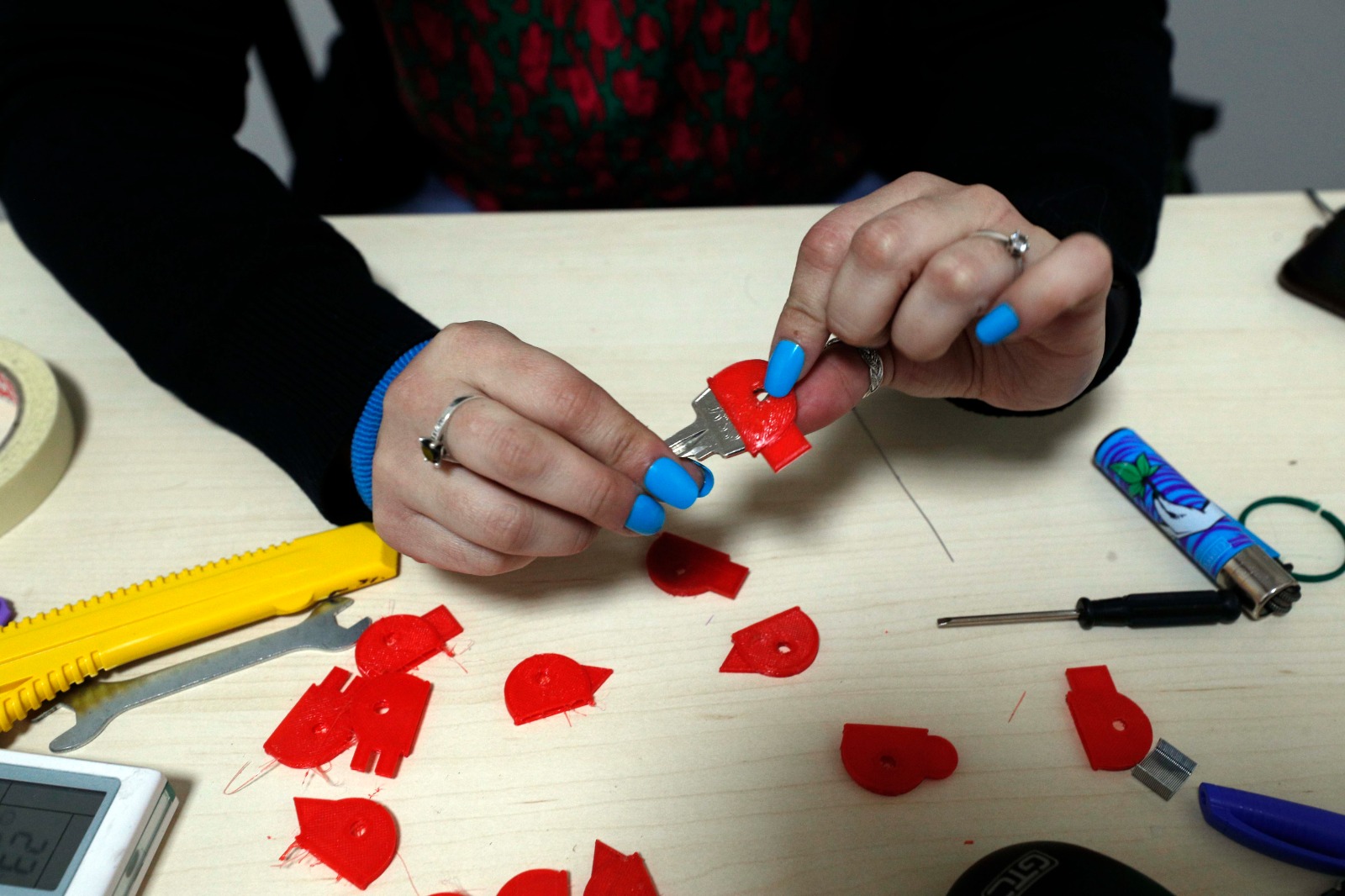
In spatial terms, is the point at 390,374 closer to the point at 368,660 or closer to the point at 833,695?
the point at 368,660

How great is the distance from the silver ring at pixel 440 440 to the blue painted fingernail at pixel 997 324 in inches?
14.3

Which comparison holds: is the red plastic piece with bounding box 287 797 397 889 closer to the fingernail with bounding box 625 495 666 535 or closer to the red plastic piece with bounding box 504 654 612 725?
the red plastic piece with bounding box 504 654 612 725

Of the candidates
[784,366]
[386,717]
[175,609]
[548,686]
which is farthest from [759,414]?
[175,609]

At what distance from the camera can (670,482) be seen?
62cm

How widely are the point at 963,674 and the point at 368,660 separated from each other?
477 mm

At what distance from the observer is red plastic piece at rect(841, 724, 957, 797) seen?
1.89 ft

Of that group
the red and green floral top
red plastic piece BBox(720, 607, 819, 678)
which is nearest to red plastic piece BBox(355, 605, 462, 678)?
red plastic piece BBox(720, 607, 819, 678)

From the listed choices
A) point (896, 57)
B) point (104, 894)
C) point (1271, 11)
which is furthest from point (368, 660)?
point (1271, 11)

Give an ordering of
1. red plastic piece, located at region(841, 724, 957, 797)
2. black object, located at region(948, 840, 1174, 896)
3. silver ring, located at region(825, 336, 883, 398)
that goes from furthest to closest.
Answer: silver ring, located at region(825, 336, 883, 398) → red plastic piece, located at region(841, 724, 957, 797) → black object, located at region(948, 840, 1174, 896)

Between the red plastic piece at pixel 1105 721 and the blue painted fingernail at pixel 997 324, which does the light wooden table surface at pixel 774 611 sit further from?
the blue painted fingernail at pixel 997 324

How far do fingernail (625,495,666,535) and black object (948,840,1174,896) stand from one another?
0.31 m

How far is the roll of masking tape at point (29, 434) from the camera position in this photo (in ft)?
2.40

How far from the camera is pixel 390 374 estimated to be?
735 millimetres

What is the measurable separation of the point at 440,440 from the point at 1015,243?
0.43 meters
